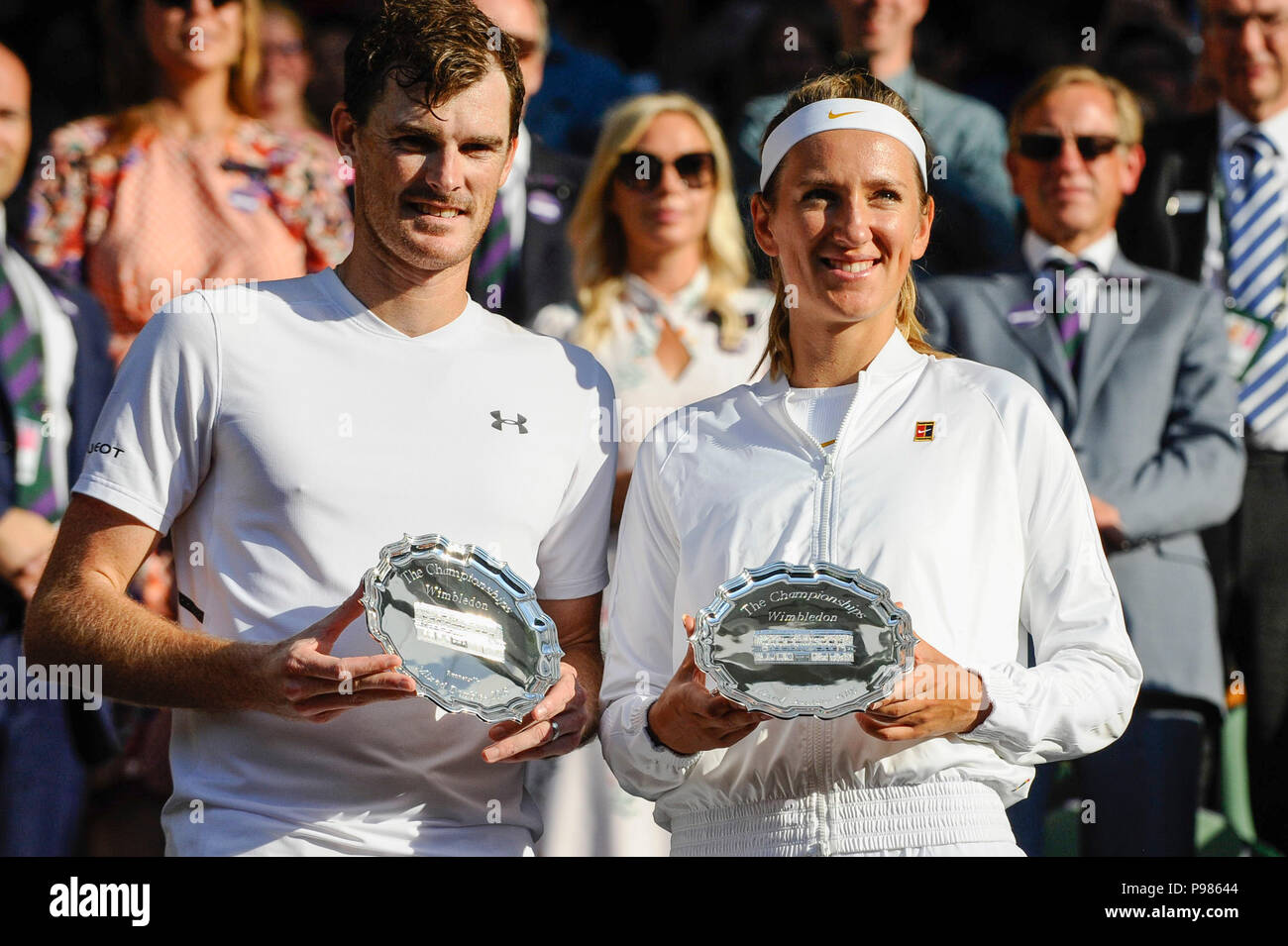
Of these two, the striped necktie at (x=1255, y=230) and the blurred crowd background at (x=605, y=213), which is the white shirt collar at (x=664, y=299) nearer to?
the blurred crowd background at (x=605, y=213)

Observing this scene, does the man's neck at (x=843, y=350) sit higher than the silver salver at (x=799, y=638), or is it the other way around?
the man's neck at (x=843, y=350)

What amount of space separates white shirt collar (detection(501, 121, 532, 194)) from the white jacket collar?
85.0 inches

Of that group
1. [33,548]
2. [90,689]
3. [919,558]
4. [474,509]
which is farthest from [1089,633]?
[33,548]

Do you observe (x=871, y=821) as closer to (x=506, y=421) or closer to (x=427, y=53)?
(x=506, y=421)

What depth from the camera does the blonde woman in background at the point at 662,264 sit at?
5094 mm

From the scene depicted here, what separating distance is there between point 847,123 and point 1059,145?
2102 millimetres

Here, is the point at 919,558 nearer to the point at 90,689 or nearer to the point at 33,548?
the point at 90,689

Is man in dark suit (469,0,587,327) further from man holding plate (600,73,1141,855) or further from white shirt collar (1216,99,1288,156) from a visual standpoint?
white shirt collar (1216,99,1288,156)

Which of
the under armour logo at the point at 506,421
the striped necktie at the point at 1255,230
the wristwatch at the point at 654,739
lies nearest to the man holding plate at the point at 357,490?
the under armour logo at the point at 506,421

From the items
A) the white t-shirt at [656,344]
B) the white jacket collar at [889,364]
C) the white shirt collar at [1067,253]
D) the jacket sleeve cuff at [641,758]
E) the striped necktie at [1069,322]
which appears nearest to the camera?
the jacket sleeve cuff at [641,758]

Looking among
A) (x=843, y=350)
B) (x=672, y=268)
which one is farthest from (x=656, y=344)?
(x=843, y=350)

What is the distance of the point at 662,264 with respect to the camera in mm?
5320

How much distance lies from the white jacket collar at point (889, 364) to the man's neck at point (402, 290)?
28.3 inches
